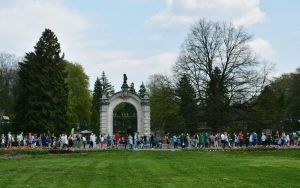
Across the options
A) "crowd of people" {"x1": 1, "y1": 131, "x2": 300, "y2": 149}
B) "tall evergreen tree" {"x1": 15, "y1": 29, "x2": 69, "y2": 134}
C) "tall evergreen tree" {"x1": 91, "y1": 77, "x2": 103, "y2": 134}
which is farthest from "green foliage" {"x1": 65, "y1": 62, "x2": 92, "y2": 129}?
"crowd of people" {"x1": 1, "y1": 131, "x2": 300, "y2": 149}

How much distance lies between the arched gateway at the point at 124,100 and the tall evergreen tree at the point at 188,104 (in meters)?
7.68

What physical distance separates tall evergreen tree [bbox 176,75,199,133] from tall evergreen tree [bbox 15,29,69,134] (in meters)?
13.1

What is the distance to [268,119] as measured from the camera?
59281 mm

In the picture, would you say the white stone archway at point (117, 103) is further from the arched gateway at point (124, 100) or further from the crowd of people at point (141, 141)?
the crowd of people at point (141, 141)

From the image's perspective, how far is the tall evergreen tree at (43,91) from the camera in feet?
193

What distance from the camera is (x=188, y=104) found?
59.7 metres

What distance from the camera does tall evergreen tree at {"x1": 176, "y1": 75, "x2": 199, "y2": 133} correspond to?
59469 mm

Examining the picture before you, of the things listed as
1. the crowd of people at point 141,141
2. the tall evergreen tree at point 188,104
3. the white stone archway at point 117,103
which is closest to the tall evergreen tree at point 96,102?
the tall evergreen tree at point 188,104

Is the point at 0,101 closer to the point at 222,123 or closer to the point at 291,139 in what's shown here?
the point at 222,123

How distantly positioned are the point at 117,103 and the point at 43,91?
34.3ft

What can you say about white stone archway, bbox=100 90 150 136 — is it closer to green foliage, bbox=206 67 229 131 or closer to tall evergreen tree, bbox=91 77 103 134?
green foliage, bbox=206 67 229 131

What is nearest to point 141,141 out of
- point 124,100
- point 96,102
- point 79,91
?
point 124,100

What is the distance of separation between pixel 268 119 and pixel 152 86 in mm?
49963

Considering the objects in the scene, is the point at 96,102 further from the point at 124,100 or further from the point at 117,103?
the point at 124,100
